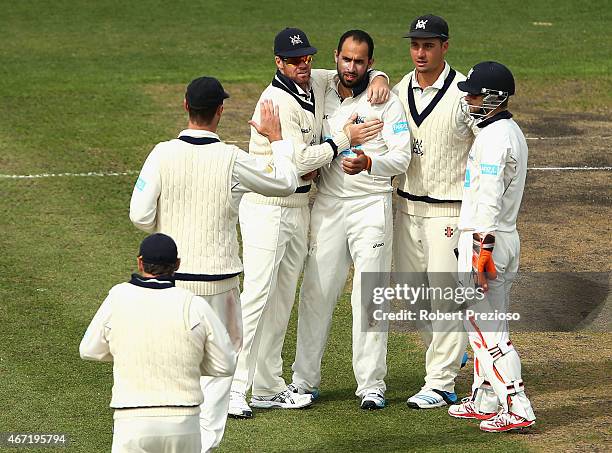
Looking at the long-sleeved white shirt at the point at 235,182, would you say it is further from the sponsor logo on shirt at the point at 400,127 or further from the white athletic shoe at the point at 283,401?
the white athletic shoe at the point at 283,401

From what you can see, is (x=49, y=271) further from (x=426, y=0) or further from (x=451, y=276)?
(x=426, y=0)

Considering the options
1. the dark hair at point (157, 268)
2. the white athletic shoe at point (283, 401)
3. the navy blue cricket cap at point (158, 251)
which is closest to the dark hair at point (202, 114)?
the navy blue cricket cap at point (158, 251)

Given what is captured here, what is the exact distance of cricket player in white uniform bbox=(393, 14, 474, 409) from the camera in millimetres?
8906

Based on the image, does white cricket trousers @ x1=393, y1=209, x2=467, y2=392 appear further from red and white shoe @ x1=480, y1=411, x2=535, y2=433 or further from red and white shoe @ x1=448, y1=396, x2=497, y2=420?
red and white shoe @ x1=480, y1=411, x2=535, y2=433

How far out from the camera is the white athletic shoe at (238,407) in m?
8.66

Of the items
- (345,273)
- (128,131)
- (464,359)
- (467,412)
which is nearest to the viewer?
(467,412)

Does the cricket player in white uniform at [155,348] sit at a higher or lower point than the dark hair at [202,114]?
lower

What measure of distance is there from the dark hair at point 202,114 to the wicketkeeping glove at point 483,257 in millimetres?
1866

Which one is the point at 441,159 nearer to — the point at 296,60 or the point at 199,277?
the point at 296,60

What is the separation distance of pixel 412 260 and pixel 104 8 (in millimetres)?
14881

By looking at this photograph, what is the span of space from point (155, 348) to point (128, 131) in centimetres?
1008

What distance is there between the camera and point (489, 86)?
827 centimetres

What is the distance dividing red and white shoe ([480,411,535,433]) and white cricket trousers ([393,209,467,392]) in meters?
0.64
